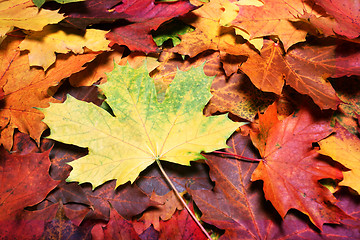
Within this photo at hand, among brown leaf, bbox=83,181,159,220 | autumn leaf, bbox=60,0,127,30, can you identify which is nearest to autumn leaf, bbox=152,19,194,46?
autumn leaf, bbox=60,0,127,30

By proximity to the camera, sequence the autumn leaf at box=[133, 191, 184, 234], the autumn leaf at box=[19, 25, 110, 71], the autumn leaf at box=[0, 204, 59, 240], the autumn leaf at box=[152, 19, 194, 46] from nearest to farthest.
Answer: the autumn leaf at box=[0, 204, 59, 240] → the autumn leaf at box=[133, 191, 184, 234] → the autumn leaf at box=[19, 25, 110, 71] → the autumn leaf at box=[152, 19, 194, 46]

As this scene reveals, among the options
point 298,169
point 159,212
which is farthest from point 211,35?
point 159,212

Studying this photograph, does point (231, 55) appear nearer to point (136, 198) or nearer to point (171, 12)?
point (171, 12)

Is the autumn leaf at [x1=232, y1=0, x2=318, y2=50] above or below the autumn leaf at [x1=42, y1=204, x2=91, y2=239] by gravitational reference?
above

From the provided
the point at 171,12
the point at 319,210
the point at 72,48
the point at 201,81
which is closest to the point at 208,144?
the point at 201,81

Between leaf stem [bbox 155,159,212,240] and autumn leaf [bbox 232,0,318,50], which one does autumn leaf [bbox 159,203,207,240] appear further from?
autumn leaf [bbox 232,0,318,50]

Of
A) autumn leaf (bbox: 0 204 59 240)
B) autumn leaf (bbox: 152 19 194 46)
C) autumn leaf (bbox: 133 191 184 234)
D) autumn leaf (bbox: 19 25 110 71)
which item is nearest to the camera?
autumn leaf (bbox: 0 204 59 240)
